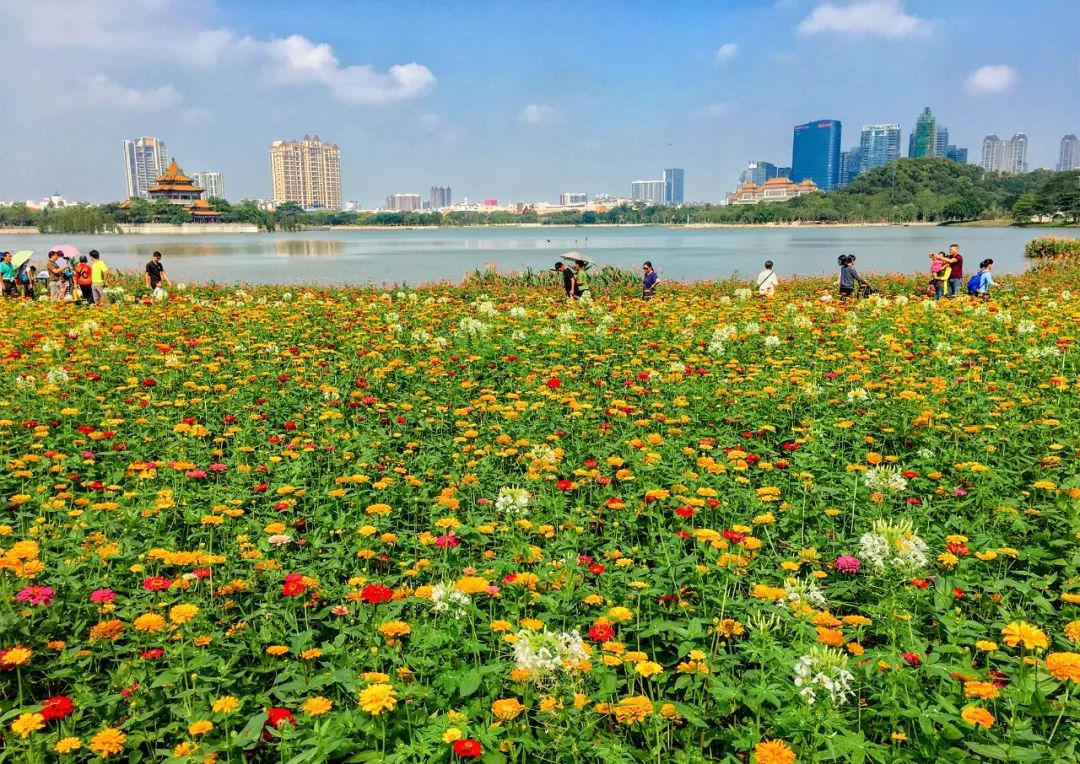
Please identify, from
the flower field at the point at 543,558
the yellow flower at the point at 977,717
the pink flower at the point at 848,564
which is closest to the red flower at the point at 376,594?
the flower field at the point at 543,558

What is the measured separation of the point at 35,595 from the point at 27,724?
767 mm

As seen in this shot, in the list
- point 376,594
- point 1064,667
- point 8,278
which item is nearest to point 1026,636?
point 1064,667

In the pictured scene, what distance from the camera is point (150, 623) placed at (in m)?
2.52

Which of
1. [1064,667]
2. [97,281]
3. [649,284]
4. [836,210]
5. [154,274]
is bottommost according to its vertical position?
[1064,667]

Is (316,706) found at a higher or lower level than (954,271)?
lower

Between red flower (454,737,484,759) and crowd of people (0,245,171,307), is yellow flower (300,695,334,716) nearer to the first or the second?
red flower (454,737,484,759)

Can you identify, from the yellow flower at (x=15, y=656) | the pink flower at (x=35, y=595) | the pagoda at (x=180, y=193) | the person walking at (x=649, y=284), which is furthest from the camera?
the pagoda at (x=180, y=193)

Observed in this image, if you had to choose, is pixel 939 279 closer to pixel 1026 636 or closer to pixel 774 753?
pixel 1026 636

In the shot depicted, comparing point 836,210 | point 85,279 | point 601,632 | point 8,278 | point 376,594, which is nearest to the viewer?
point 601,632

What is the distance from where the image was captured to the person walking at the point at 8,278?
49.8 feet

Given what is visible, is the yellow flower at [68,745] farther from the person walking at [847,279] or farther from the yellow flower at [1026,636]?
the person walking at [847,279]

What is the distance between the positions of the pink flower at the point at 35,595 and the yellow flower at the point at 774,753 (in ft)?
8.37

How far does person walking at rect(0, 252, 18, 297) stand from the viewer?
49.8 ft

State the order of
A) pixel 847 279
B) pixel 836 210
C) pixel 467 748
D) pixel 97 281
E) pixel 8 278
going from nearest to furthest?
pixel 467 748, pixel 847 279, pixel 97 281, pixel 8 278, pixel 836 210
